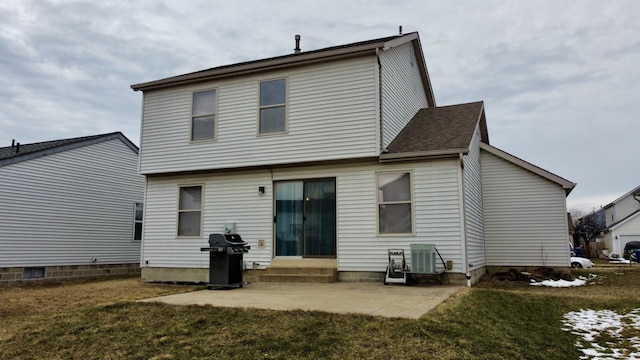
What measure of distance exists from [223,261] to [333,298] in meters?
2.80

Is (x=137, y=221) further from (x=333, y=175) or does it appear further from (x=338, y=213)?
(x=338, y=213)

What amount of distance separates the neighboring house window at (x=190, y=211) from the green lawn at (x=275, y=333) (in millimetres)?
4702

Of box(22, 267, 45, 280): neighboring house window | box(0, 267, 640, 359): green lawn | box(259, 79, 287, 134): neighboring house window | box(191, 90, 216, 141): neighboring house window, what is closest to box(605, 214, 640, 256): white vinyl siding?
box(0, 267, 640, 359): green lawn

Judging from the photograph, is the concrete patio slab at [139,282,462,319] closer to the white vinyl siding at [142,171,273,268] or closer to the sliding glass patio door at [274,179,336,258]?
the sliding glass patio door at [274,179,336,258]

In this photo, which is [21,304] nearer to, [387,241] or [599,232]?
[387,241]

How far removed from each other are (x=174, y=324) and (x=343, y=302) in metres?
2.46

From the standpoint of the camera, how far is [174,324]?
580 centimetres

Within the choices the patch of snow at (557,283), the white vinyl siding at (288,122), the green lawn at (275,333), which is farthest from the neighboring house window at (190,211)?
the patch of snow at (557,283)

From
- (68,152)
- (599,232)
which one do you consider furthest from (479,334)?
(599,232)

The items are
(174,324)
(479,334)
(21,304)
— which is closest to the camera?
(479,334)

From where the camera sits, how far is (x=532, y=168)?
12461mm

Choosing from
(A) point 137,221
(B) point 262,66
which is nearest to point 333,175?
(B) point 262,66

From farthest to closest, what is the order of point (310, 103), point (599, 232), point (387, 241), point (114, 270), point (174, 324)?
1. point (599, 232)
2. point (114, 270)
3. point (310, 103)
4. point (387, 241)
5. point (174, 324)

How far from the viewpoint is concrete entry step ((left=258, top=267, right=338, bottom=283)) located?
32.5 ft
